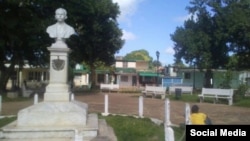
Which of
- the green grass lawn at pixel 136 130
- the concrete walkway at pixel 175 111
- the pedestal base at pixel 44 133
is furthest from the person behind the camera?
the concrete walkway at pixel 175 111

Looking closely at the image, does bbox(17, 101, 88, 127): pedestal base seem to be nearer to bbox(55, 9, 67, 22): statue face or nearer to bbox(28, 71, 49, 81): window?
bbox(55, 9, 67, 22): statue face

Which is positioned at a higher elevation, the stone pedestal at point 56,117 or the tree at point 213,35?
the tree at point 213,35

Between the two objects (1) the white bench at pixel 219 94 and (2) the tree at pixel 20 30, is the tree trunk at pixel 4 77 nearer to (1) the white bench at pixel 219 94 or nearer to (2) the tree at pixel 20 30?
(2) the tree at pixel 20 30

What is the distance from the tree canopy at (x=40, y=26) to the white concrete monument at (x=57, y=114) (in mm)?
17948

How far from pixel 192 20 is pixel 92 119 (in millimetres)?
43731

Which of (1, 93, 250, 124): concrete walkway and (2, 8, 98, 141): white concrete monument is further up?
(2, 8, 98, 141): white concrete monument

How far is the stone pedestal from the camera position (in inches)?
429

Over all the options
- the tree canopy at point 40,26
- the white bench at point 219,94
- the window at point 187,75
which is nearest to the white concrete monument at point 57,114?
the white bench at point 219,94

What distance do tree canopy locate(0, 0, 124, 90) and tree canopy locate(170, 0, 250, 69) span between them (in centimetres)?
1255

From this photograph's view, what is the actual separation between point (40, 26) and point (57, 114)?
20.0 metres

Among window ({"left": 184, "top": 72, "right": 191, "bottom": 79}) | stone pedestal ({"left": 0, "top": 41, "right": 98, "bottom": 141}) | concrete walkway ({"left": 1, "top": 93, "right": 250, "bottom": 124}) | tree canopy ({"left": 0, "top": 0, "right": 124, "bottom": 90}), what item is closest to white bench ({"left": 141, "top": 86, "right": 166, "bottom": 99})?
concrete walkway ({"left": 1, "top": 93, "right": 250, "bottom": 124})

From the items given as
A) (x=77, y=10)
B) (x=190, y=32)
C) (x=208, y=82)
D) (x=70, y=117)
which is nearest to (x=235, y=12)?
(x=190, y=32)

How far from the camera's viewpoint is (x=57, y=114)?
460 inches

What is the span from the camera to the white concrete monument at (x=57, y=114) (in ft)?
35.8
